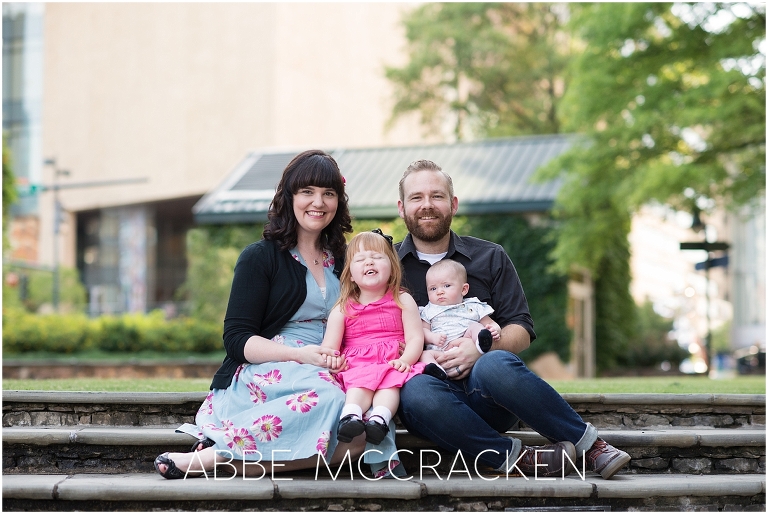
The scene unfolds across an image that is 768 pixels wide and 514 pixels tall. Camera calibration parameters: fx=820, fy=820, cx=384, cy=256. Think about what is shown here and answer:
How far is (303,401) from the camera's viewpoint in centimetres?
355

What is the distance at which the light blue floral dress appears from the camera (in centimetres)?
353

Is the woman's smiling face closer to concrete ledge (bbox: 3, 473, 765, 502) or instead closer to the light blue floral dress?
the light blue floral dress

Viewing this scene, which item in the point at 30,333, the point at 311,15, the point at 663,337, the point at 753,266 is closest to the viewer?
A: the point at 30,333

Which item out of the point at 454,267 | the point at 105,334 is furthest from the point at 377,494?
the point at 105,334

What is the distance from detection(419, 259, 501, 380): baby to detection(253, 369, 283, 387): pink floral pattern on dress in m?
0.71

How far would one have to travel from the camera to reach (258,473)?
3.59 m

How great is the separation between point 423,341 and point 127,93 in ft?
106

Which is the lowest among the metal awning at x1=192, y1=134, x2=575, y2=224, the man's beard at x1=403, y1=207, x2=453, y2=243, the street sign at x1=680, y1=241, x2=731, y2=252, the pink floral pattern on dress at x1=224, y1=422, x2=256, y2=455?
the pink floral pattern on dress at x1=224, y1=422, x2=256, y2=455

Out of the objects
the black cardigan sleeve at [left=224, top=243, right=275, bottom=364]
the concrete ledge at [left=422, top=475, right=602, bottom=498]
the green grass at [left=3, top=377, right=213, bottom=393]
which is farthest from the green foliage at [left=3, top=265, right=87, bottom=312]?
the concrete ledge at [left=422, top=475, right=602, bottom=498]

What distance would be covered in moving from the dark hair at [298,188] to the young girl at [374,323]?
0.27 meters

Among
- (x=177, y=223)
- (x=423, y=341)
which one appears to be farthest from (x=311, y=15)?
(x=423, y=341)

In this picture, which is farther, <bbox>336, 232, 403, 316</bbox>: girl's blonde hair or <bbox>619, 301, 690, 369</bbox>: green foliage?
<bbox>619, 301, 690, 369</bbox>: green foliage

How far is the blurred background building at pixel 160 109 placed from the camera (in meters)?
31.0

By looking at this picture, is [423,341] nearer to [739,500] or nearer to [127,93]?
[739,500]
